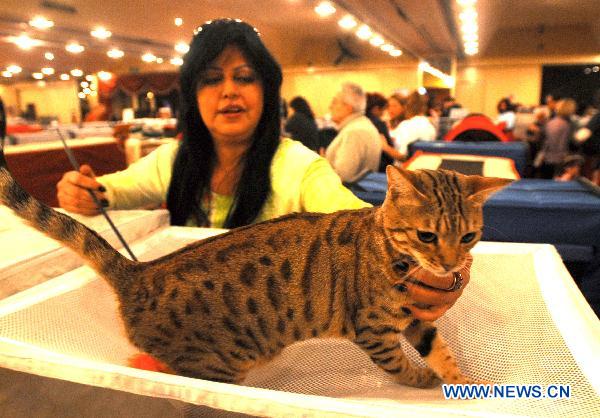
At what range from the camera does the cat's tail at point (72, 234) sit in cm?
62

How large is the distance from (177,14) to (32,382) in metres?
3.79

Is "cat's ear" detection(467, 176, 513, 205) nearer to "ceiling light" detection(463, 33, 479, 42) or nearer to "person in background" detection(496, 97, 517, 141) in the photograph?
"person in background" detection(496, 97, 517, 141)

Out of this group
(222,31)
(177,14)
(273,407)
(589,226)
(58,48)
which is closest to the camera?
(273,407)

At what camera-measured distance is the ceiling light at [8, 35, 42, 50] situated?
4496mm

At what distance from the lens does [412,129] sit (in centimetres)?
284

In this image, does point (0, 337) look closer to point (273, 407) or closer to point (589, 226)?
point (273, 407)

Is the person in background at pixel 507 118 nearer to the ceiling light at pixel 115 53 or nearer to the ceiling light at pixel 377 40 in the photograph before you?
the ceiling light at pixel 377 40

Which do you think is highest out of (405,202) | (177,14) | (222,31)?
(177,14)

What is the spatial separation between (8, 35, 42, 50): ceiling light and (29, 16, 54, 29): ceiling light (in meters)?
0.23

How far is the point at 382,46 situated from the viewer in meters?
8.45

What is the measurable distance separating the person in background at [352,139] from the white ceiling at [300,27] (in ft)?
1.52

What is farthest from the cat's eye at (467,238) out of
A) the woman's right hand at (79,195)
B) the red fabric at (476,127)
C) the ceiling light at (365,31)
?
the ceiling light at (365,31)

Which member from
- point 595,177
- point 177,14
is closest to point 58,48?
point 177,14

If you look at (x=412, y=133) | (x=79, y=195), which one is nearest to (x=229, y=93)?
(x=79, y=195)
